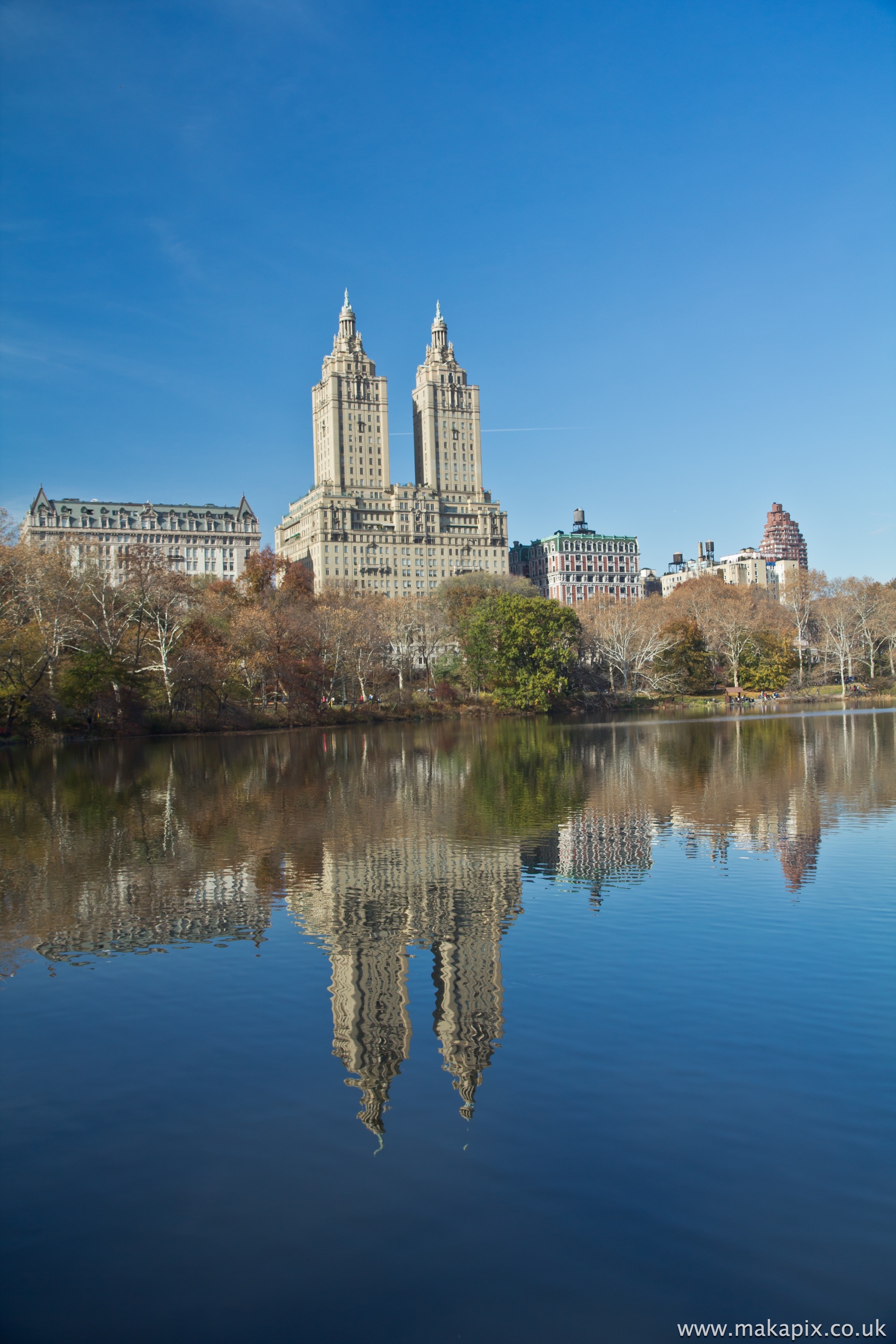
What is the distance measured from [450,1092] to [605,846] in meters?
13.1

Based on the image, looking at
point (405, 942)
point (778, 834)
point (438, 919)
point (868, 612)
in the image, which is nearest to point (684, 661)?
point (868, 612)

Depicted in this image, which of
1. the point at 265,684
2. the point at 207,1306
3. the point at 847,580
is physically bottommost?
the point at 207,1306

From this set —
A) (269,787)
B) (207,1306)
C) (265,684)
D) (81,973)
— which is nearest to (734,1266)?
(207,1306)

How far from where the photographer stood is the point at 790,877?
1833 cm

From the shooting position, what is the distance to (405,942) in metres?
14.7

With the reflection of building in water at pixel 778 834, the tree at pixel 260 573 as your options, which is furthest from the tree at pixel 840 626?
the reflection of building in water at pixel 778 834

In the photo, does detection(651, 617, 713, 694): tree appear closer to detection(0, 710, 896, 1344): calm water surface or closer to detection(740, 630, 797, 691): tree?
detection(740, 630, 797, 691): tree

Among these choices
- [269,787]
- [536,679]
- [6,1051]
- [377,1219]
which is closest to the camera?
[377,1219]

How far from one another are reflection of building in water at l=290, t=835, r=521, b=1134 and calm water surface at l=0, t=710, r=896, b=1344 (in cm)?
6

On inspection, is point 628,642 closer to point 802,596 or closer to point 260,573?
point 802,596

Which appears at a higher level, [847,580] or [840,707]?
[847,580]

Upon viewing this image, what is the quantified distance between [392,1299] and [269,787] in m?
31.2

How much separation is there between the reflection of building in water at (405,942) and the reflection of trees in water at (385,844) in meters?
0.04

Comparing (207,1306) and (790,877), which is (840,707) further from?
(207,1306)
